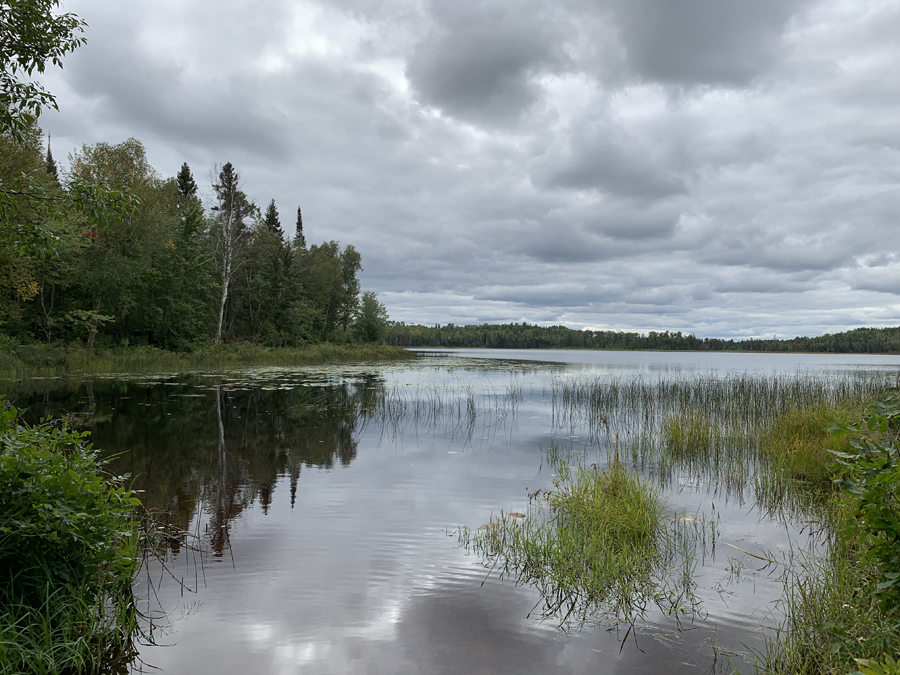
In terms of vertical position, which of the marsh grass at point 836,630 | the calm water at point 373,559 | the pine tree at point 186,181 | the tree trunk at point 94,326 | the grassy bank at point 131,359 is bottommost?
the calm water at point 373,559

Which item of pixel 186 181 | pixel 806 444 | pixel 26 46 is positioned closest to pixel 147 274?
pixel 186 181

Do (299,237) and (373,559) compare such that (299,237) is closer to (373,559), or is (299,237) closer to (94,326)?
(94,326)

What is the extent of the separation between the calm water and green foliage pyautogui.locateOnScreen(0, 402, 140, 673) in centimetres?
43

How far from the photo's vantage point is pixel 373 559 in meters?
4.77

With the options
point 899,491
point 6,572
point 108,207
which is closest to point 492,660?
point 899,491

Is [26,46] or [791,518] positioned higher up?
[26,46]

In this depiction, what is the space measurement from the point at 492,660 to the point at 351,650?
980 mm

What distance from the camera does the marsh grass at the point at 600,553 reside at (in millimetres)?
3936

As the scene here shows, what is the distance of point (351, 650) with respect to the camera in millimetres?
3334

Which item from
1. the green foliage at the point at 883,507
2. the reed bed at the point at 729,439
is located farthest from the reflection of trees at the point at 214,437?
the reed bed at the point at 729,439

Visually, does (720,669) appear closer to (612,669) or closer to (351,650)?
(612,669)

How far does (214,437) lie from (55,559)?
7.61 m

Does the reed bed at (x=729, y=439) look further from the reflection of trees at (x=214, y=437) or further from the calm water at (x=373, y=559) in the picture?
the reflection of trees at (x=214, y=437)

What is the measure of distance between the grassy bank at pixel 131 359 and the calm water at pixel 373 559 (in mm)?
13036
